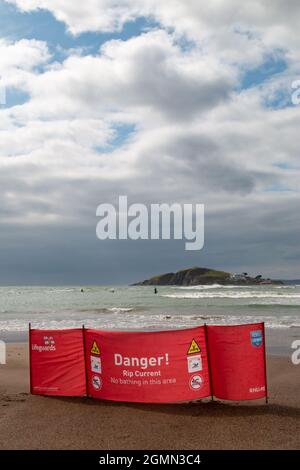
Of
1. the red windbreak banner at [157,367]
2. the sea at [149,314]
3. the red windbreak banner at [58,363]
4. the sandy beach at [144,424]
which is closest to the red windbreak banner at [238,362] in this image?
the red windbreak banner at [157,367]

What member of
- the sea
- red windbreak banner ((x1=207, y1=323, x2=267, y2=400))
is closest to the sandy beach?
red windbreak banner ((x1=207, y1=323, x2=267, y2=400))

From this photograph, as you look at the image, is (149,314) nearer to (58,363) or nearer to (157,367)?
(58,363)

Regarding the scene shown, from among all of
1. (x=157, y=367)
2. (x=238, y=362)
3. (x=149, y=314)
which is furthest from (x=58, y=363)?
(x=149, y=314)

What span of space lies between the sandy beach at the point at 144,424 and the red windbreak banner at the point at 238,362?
1.18 feet

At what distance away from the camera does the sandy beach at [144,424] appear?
7.20 metres

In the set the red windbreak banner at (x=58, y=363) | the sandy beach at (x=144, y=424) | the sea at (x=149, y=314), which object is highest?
the red windbreak banner at (x=58, y=363)

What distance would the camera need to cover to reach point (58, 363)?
987 centimetres

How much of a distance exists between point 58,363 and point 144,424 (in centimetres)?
264

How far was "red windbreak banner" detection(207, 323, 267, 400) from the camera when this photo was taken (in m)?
→ 8.95

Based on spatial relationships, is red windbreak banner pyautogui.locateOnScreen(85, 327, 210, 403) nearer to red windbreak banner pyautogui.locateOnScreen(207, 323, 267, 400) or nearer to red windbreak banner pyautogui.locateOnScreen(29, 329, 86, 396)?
red windbreak banner pyautogui.locateOnScreen(207, 323, 267, 400)

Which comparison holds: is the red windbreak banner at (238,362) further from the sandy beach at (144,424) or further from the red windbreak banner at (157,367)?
the sandy beach at (144,424)

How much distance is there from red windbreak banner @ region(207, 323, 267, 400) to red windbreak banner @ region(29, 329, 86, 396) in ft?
9.01
